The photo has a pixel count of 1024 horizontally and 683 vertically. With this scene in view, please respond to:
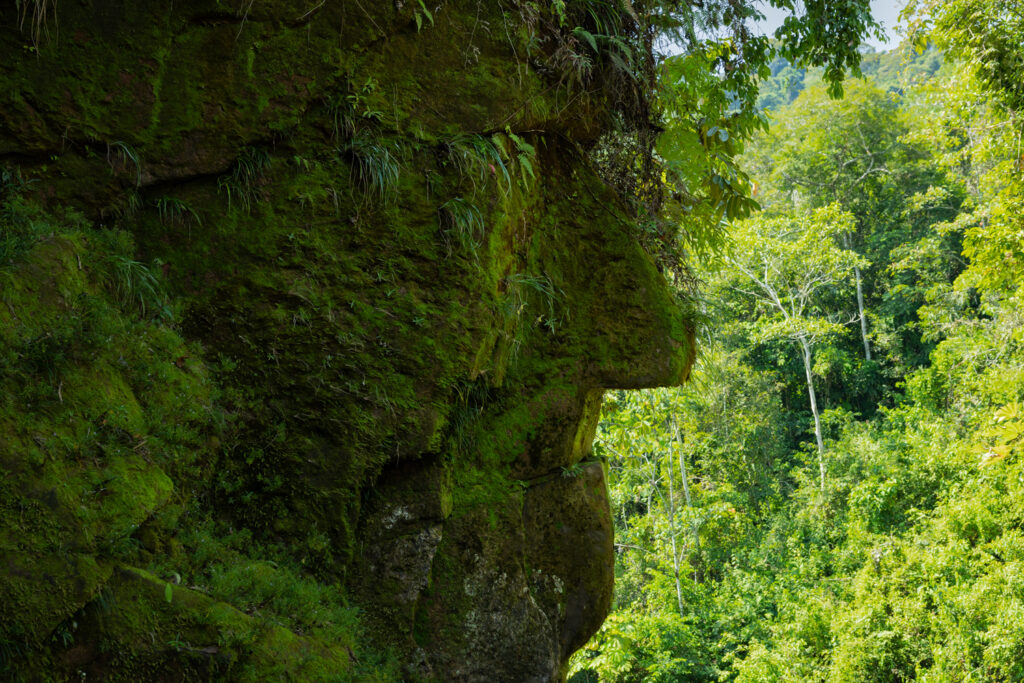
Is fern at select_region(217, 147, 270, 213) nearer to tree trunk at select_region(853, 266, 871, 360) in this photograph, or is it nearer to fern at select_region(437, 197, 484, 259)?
fern at select_region(437, 197, 484, 259)

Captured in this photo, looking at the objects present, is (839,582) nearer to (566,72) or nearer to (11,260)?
(566,72)

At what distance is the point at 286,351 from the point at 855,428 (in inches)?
1022

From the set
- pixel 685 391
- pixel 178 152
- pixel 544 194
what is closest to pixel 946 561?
pixel 685 391

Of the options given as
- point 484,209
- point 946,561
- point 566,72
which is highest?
point 566,72

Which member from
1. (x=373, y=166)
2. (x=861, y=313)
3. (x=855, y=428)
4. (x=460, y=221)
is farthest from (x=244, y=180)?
(x=861, y=313)

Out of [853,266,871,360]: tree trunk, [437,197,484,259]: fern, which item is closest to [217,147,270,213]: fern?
[437,197,484,259]: fern

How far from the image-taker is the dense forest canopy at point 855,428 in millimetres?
9430

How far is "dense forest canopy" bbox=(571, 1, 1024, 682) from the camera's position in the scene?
943 centimetres

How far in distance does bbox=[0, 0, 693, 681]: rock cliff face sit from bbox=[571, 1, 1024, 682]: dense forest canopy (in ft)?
6.35

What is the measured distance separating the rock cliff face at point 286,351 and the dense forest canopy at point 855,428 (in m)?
1.94

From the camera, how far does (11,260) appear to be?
2539mm

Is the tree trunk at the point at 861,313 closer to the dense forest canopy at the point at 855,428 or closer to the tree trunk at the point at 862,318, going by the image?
the tree trunk at the point at 862,318

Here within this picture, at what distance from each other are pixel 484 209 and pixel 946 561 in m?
14.0

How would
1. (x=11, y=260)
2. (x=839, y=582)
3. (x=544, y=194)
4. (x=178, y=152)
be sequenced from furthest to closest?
(x=839, y=582)
(x=544, y=194)
(x=178, y=152)
(x=11, y=260)
